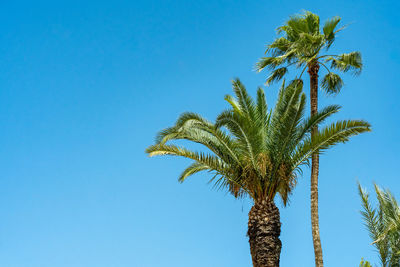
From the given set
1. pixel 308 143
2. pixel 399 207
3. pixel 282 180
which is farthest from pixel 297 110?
pixel 399 207

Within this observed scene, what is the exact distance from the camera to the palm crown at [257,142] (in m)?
17.4

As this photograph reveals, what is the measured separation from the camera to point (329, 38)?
A: 19703 millimetres

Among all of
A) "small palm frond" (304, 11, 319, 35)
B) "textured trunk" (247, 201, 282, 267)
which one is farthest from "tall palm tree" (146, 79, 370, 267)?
"small palm frond" (304, 11, 319, 35)

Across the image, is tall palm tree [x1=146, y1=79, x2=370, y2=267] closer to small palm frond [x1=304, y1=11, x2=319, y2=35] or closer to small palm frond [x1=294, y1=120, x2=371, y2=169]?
small palm frond [x1=294, y1=120, x2=371, y2=169]

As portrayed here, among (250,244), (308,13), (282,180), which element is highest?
(308,13)

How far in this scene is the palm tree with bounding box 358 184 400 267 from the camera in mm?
20297

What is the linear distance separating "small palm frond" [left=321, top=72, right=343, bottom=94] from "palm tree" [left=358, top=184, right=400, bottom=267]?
13.6ft

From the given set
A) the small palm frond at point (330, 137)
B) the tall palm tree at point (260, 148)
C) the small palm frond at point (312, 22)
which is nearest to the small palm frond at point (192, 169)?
the tall palm tree at point (260, 148)

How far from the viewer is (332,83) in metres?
20.4

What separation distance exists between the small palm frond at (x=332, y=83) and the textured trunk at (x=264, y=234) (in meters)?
5.66

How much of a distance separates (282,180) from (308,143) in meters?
1.51

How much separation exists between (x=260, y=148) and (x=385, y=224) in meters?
6.79

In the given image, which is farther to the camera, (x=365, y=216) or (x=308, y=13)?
(x=365, y=216)

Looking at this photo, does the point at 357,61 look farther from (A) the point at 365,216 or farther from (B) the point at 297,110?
(A) the point at 365,216
